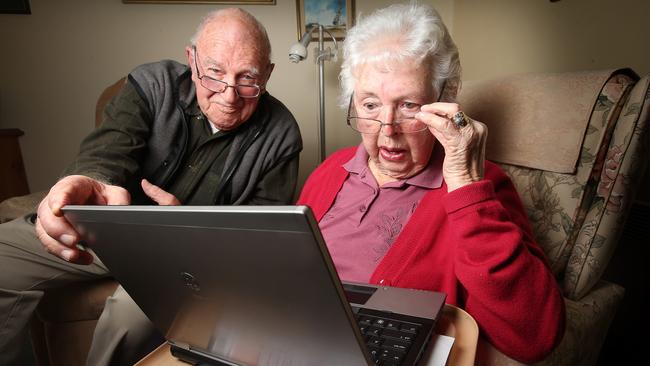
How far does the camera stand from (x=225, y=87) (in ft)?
4.34

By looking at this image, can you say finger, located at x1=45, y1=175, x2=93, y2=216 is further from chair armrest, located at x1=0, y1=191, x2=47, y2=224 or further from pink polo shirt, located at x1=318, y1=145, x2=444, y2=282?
chair armrest, located at x1=0, y1=191, x2=47, y2=224

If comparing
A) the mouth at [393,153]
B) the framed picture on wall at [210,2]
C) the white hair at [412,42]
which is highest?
the framed picture on wall at [210,2]

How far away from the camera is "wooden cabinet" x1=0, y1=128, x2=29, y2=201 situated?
2.03 meters

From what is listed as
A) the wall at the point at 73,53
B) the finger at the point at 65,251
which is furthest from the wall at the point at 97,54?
the finger at the point at 65,251

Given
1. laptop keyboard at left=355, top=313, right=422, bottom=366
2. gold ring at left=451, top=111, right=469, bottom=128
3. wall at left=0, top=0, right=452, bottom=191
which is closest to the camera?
laptop keyboard at left=355, top=313, right=422, bottom=366

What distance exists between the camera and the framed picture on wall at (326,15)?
7.71ft

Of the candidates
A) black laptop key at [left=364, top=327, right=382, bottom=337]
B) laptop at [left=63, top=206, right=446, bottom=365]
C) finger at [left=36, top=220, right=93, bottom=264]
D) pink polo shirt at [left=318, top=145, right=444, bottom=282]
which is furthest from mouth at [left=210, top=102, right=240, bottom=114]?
black laptop key at [left=364, top=327, right=382, bottom=337]

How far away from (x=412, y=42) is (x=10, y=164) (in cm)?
221

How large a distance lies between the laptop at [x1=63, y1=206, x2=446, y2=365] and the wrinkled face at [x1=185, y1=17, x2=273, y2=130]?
0.86 m

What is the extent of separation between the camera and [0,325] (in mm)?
1082

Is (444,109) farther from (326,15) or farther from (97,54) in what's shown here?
(97,54)

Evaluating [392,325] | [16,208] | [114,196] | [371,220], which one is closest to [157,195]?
[114,196]

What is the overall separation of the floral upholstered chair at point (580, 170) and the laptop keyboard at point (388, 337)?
0.41m

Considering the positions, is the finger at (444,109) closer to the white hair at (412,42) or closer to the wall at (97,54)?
the white hair at (412,42)
